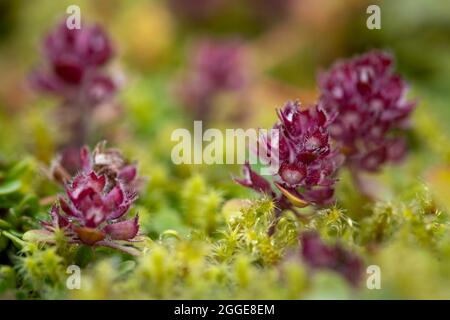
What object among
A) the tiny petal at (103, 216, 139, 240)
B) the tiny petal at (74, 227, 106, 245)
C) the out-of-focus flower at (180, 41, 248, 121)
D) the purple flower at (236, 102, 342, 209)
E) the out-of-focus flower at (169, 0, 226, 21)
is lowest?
the tiny petal at (74, 227, 106, 245)

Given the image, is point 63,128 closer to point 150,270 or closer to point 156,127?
point 156,127

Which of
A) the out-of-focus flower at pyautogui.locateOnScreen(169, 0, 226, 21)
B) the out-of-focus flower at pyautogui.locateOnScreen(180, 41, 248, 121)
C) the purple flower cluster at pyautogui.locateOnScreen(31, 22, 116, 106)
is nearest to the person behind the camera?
the purple flower cluster at pyautogui.locateOnScreen(31, 22, 116, 106)

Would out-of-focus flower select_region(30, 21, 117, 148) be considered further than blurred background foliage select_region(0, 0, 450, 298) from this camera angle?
Yes

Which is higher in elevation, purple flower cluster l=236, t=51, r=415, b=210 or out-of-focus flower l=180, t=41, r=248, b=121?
out-of-focus flower l=180, t=41, r=248, b=121

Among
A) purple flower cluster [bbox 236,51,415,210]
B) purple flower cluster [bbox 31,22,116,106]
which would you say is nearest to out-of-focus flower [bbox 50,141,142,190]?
purple flower cluster [bbox 236,51,415,210]

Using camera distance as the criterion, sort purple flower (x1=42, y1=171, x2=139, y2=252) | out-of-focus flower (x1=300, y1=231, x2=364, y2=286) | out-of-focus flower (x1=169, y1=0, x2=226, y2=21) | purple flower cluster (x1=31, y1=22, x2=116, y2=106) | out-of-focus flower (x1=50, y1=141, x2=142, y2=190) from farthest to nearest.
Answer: out-of-focus flower (x1=169, y1=0, x2=226, y2=21)
purple flower cluster (x1=31, y1=22, x2=116, y2=106)
out-of-focus flower (x1=50, y1=141, x2=142, y2=190)
purple flower (x1=42, y1=171, x2=139, y2=252)
out-of-focus flower (x1=300, y1=231, x2=364, y2=286)

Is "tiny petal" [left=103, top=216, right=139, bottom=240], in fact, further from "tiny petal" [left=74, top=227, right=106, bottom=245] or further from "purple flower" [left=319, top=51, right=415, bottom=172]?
"purple flower" [left=319, top=51, right=415, bottom=172]

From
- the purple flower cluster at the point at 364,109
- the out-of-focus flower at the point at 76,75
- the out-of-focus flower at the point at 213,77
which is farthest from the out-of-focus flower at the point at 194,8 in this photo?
the purple flower cluster at the point at 364,109

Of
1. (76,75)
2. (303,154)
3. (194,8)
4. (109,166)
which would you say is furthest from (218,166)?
(194,8)
